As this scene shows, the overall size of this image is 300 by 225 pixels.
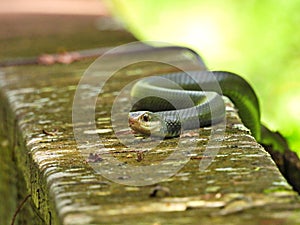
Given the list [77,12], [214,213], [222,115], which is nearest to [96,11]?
[77,12]

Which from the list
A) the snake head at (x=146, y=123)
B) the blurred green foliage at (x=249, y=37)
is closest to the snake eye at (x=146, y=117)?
the snake head at (x=146, y=123)

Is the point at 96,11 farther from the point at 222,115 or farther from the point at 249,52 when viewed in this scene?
the point at 222,115

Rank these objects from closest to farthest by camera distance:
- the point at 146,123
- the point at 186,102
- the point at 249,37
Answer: the point at 146,123 < the point at 186,102 < the point at 249,37

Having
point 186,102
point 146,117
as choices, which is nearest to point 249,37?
point 186,102

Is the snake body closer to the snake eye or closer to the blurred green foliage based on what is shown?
the snake eye

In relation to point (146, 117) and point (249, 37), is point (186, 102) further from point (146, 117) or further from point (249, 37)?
point (249, 37)
